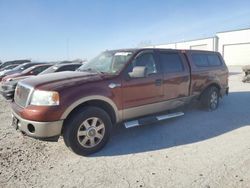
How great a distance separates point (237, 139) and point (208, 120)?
139 centimetres

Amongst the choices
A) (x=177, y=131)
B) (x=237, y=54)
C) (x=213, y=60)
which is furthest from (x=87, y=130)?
(x=237, y=54)

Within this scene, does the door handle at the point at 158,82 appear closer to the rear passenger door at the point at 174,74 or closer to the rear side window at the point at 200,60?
the rear passenger door at the point at 174,74

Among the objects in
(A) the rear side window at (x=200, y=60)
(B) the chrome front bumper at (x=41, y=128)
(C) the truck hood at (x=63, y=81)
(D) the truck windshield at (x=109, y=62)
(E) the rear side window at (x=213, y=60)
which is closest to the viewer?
(B) the chrome front bumper at (x=41, y=128)

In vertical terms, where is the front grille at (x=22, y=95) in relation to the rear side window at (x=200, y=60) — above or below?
below

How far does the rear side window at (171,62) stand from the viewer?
18.6ft

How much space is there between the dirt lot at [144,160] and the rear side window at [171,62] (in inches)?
54.2

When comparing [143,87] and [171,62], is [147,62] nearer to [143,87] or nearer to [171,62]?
[143,87]

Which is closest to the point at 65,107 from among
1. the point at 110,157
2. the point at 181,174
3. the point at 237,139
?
the point at 110,157

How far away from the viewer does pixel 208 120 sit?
6383 millimetres

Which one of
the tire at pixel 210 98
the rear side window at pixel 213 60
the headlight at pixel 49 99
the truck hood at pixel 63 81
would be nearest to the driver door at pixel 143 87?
the truck hood at pixel 63 81

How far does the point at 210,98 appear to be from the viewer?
715cm

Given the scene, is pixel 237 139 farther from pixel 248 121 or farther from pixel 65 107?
pixel 65 107

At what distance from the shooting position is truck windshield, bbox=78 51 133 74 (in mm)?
5039

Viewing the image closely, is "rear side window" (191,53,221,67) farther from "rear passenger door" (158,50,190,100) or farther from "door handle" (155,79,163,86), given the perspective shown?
"door handle" (155,79,163,86)
